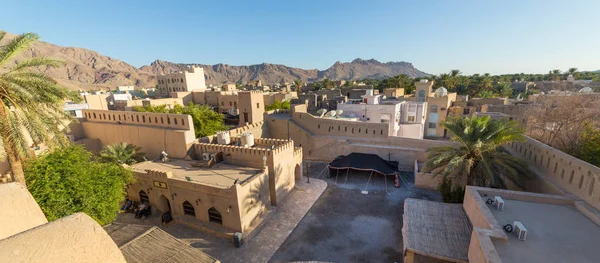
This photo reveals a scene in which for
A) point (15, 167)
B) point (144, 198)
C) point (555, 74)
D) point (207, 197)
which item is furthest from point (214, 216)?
point (555, 74)

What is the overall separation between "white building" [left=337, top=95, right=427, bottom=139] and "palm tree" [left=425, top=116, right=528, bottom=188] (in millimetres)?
12412

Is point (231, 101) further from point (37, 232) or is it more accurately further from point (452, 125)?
point (37, 232)

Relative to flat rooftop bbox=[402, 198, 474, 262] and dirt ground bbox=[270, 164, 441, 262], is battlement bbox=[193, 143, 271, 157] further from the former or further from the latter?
flat rooftop bbox=[402, 198, 474, 262]

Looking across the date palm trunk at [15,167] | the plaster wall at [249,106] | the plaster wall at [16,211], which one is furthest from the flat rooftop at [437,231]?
the plaster wall at [249,106]

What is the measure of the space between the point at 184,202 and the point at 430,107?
3001cm

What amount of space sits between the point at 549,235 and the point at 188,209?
15.0 meters

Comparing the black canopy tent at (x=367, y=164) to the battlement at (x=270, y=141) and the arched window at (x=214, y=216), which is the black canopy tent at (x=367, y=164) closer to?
the battlement at (x=270, y=141)

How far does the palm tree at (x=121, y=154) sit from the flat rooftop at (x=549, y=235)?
19.6 meters

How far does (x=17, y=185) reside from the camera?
5875 mm

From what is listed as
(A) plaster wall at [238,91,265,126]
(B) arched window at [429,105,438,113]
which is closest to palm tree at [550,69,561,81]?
(B) arched window at [429,105,438,113]

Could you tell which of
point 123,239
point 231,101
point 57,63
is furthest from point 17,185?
point 231,101

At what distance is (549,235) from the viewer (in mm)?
7504

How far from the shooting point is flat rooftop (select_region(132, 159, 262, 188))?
13484mm

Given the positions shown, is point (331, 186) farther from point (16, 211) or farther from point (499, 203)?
point (16, 211)
